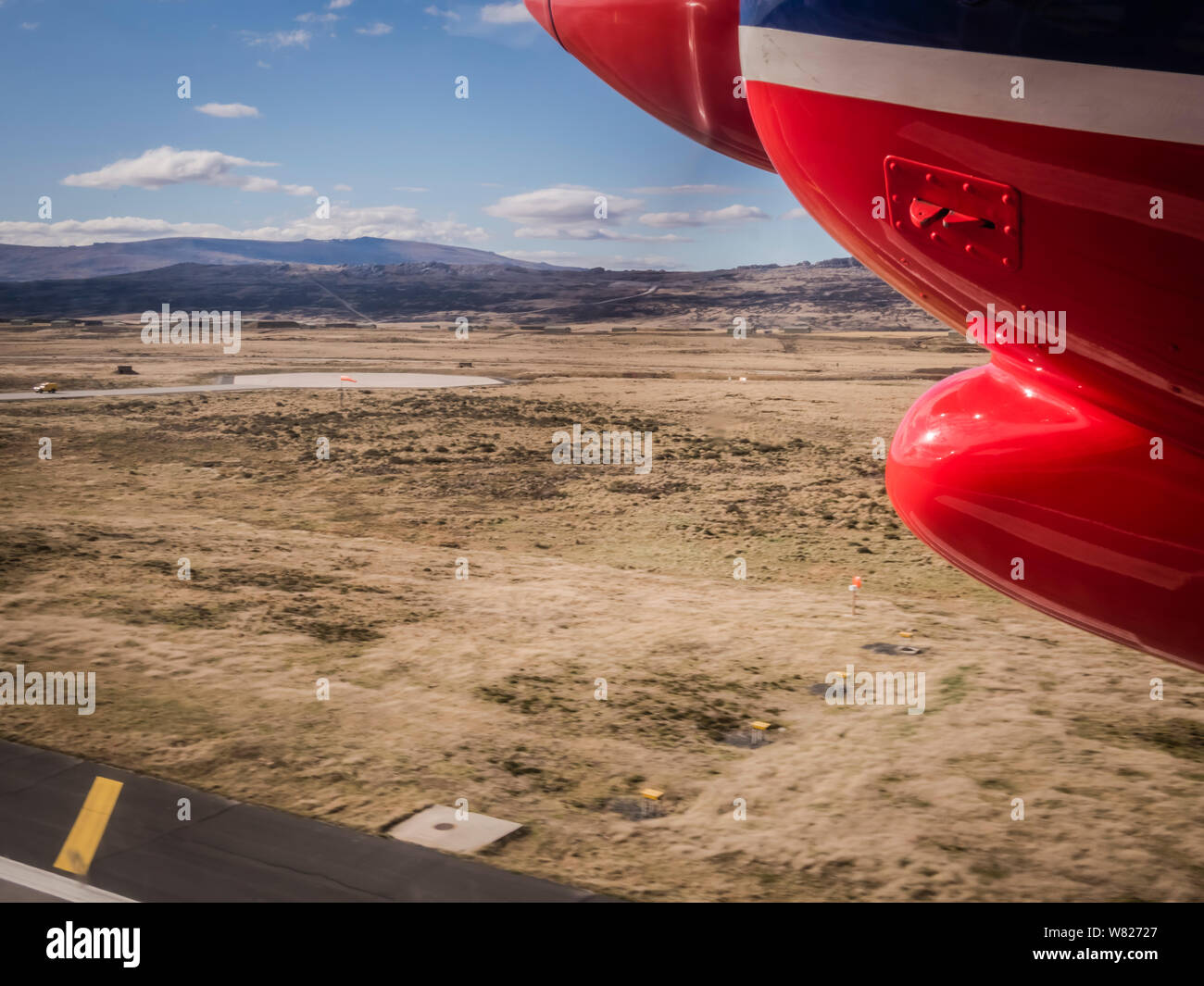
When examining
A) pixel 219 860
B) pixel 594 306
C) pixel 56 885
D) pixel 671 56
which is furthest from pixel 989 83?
pixel 594 306

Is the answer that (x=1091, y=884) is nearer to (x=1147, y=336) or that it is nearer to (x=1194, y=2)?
(x=1147, y=336)

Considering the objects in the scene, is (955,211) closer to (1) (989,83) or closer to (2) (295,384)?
(1) (989,83)

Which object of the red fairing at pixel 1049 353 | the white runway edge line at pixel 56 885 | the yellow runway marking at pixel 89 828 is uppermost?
the red fairing at pixel 1049 353

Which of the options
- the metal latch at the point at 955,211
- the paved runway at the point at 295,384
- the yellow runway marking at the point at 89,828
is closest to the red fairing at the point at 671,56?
the metal latch at the point at 955,211

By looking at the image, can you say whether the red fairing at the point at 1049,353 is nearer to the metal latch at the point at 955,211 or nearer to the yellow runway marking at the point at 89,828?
the metal latch at the point at 955,211
